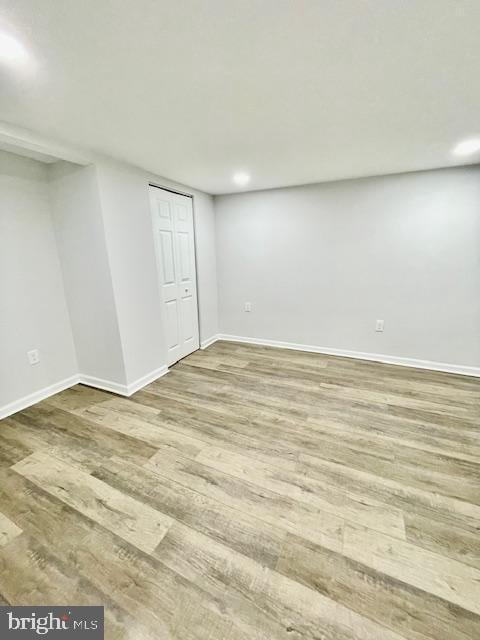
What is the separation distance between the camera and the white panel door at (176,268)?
117 inches

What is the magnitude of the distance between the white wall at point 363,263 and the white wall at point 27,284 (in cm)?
211

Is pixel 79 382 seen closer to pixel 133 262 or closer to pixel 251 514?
pixel 133 262

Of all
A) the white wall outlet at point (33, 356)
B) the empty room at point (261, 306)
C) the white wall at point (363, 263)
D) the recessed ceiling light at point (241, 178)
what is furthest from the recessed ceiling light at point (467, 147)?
the white wall outlet at point (33, 356)

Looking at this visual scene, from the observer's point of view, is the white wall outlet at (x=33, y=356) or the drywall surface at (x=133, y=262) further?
the white wall outlet at (x=33, y=356)

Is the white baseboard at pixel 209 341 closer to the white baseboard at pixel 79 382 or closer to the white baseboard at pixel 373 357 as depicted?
the white baseboard at pixel 373 357

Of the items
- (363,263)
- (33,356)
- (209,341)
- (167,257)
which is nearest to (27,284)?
(33,356)

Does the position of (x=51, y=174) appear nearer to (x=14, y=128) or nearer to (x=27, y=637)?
(x=14, y=128)

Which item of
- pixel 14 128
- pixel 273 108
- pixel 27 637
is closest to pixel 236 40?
pixel 273 108

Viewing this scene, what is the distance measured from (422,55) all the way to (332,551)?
7.24ft

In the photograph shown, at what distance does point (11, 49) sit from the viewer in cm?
107

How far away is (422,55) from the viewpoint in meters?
1.13

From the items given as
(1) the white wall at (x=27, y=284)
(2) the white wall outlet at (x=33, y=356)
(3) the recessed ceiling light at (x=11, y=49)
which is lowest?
(2) the white wall outlet at (x=33, y=356)

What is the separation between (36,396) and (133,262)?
1.53 meters

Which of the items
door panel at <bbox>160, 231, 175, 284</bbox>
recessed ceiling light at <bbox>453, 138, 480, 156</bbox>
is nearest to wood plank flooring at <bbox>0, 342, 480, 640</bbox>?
door panel at <bbox>160, 231, 175, 284</bbox>
